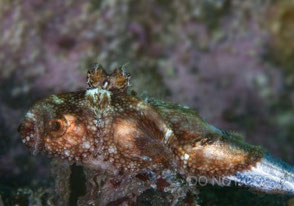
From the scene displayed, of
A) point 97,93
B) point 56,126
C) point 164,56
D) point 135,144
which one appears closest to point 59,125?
point 56,126

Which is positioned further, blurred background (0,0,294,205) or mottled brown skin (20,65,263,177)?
blurred background (0,0,294,205)

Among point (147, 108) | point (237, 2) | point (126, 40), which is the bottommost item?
point (147, 108)

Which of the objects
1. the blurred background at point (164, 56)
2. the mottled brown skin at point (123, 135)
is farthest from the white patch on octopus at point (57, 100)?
the blurred background at point (164, 56)

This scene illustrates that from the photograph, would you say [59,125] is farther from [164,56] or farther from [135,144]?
[164,56]

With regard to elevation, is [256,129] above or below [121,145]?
above

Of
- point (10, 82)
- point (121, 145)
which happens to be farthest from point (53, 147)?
point (10, 82)

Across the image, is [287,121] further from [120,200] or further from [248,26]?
[120,200]

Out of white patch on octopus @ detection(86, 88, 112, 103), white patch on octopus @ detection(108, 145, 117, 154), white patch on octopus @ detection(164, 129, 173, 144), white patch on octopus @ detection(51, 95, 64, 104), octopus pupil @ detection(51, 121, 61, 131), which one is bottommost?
white patch on octopus @ detection(108, 145, 117, 154)

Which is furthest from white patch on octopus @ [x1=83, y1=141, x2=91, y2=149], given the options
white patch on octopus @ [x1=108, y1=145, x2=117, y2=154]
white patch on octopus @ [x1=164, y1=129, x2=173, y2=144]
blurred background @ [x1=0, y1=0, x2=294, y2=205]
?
blurred background @ [x1=0, y1=0, x2=294, y2=205]

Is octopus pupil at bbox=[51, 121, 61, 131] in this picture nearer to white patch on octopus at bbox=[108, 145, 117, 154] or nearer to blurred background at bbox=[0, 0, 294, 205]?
white patch on octopus at bbox=[108, 145, 117, 154]
